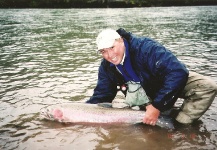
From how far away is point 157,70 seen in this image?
400 centimetres

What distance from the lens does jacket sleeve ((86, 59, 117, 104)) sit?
4.74 meters

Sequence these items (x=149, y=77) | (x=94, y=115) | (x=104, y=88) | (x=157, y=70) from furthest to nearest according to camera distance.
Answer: (x=104, y=88)
(x=94, y=115)
(x=149, y=77)
(x=157, y=70)

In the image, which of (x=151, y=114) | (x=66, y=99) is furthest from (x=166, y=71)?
(x=66, y=99)

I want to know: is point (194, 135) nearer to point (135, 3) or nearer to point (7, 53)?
point (7, 53)

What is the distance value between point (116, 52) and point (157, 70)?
2.33 feet

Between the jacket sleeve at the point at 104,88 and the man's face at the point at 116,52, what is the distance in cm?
62

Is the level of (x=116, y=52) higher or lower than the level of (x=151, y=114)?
higher

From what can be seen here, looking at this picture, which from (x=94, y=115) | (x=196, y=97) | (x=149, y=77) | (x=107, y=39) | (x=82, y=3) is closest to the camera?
(x=107, y=39)

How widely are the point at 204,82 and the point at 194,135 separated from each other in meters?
0.92

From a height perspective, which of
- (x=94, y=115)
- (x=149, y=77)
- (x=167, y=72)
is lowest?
(x=94, y=115)

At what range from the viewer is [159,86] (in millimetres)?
4309

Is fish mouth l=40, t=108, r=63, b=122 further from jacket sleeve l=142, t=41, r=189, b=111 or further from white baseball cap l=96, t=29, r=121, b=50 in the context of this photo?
jacket sleeve l=142, t=41, r=189, b=111

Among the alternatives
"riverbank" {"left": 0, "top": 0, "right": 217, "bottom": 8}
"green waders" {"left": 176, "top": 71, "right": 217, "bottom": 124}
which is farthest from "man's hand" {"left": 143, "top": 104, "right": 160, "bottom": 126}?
"riverbank" {"left": 0, "top": 0, "right": 217, "bottom": 8}

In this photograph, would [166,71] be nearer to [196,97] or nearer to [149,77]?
[149,77]
